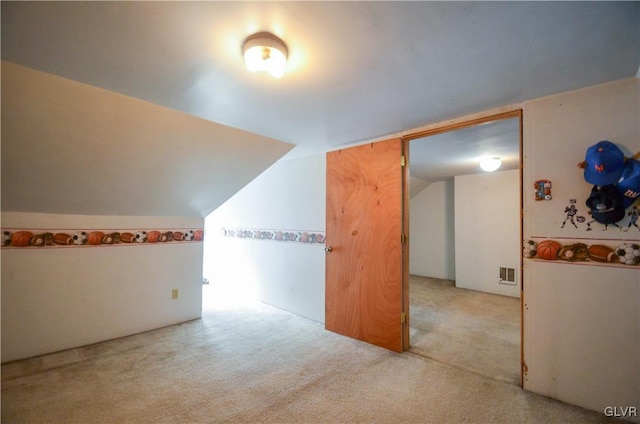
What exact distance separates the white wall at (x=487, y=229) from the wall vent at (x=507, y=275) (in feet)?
0.15

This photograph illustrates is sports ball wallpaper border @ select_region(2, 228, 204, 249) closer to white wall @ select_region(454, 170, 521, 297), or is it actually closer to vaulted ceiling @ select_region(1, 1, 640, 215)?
vaulted ceiling @ select_region(1, 1, 640, 215)

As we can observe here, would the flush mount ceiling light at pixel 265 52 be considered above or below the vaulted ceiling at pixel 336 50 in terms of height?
below

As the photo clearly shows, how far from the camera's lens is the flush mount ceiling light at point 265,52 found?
51.4 inches

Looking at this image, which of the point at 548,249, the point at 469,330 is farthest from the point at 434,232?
the point at 548,249

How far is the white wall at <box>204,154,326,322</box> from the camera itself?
336cm

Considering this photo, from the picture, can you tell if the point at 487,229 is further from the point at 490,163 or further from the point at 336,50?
the point at 336,50

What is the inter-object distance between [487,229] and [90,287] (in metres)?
5.45

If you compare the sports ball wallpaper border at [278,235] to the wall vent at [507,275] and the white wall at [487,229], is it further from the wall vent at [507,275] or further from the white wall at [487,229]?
the wall vent at [507,275]

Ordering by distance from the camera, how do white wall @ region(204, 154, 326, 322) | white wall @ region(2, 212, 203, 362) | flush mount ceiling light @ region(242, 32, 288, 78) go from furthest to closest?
white wall @ region(204, 154, 326, 322), white wall @ region(2, 212, 203, 362), flush mount ceiling light @ region(242, 32, 288, 78)

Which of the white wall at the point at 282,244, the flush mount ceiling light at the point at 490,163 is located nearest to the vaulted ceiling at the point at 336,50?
the white wall at the point at 282,244

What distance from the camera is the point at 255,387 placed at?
1.99 metres

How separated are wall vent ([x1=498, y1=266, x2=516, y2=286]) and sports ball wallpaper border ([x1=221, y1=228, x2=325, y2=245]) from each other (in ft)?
10.7

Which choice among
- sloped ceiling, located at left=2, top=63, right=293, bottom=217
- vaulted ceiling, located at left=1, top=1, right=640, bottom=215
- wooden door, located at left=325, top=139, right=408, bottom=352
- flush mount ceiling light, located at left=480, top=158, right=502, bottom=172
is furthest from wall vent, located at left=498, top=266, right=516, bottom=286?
sloped ceiling, located at left=2, top=63, right=293, bottom=217

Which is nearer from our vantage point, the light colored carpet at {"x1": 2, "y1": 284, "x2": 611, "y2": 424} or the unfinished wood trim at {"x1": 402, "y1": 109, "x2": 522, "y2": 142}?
the light colored carpet at {"x1": 2, "y1": 284, "x2": 611, "y2": 424}
